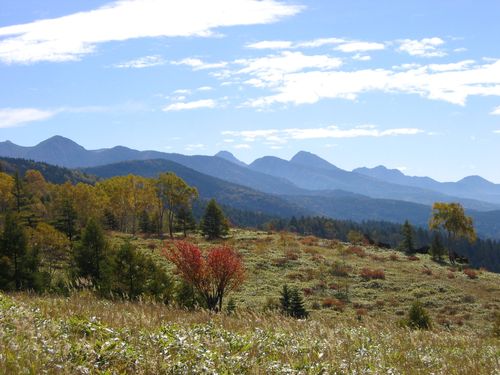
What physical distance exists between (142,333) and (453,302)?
138 feet

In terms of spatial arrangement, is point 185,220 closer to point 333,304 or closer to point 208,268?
point 333,304

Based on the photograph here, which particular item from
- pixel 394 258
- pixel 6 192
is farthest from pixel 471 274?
pixel 6 192

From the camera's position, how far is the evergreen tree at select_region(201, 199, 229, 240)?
76.0 meters

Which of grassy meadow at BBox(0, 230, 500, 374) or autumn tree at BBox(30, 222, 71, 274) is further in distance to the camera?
autumn tree at BBox(30, 222, 71, 274)

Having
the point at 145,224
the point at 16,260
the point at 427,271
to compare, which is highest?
the point at 16,260

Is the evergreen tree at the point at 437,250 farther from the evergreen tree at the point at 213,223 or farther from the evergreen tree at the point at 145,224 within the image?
the evergreen tree at the point at 145,224

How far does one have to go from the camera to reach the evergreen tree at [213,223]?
7600 cm

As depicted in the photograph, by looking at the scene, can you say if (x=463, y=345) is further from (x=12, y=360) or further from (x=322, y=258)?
(x=322, y=258)

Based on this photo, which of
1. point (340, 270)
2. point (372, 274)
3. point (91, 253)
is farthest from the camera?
point (340, 270)

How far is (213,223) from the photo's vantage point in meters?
76.1

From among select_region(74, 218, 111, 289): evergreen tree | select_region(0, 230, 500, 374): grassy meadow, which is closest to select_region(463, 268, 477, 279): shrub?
select_region(74, 218, 111, 289): evergreen tree

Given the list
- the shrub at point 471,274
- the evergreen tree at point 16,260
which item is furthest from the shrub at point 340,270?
the evergreen tree at point 16,260

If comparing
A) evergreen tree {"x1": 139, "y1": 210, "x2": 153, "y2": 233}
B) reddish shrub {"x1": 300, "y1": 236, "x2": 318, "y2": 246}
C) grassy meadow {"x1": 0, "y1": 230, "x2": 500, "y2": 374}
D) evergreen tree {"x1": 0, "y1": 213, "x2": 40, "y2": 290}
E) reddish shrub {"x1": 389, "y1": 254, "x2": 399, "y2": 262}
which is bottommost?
reddish shrub {"x1": 389, "y1": 254, "x2": 399, "y2": 262}

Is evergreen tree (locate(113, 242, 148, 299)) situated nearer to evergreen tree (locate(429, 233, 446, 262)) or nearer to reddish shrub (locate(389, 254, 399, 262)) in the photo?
reddish shrub (locate(389, 254, 399, 262))
